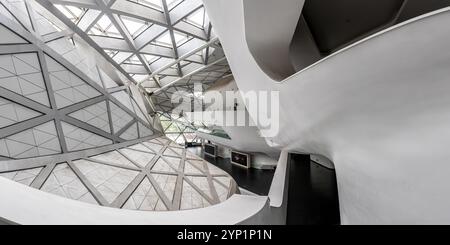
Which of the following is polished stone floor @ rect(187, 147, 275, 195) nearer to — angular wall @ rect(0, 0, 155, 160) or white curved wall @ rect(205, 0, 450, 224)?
white curved wall @ rect(205, 0, 450, 224)

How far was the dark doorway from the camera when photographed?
328 inches

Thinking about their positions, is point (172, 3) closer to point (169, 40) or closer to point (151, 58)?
point (169, 40)

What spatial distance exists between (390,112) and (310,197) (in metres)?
9.88

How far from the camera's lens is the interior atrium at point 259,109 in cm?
228

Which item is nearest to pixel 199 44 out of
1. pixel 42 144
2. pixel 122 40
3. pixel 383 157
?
pixel 122 40

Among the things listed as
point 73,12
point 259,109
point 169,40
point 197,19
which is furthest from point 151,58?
point 259,109

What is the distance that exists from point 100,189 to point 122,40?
43.5 feet

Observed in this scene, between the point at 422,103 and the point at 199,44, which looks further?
the point at 199,44

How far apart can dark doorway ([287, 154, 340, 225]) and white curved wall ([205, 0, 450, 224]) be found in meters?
4.63

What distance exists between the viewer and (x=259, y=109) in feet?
24.6

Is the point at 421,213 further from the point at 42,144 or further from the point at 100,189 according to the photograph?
the point at 42,144

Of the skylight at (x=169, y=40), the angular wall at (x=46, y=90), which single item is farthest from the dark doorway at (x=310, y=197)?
the skylight at (x=169, y=40)

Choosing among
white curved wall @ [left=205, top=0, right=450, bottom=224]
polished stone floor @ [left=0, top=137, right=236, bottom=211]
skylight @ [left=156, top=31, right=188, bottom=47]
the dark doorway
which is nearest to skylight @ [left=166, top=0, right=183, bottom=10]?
skylight @ [left=156, top=31, right=188, bottom=47]

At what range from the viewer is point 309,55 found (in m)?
6.06
